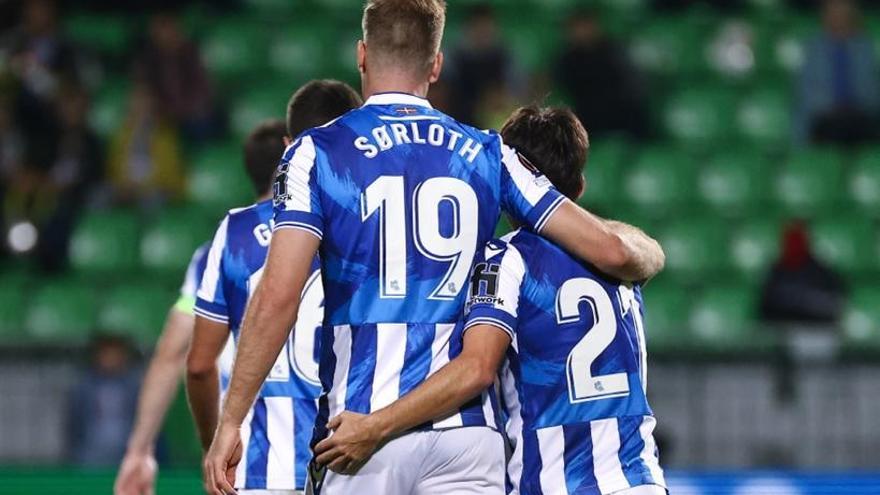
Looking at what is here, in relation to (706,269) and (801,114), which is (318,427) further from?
(801,114)

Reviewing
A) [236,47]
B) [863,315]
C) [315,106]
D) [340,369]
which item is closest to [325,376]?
[340,369]

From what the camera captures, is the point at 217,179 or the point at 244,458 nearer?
the point at 244,458

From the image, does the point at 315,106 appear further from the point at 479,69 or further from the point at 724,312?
the point at 479,69

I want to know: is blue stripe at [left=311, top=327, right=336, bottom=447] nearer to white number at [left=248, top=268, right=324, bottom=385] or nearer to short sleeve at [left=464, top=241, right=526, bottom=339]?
short sleeve at [left=464, top=241, right=526, bottom=339]

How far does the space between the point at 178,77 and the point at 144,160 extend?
2.28ft

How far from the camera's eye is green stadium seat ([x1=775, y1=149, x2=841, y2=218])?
1182 cm

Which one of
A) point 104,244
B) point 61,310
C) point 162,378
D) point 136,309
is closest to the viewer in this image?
point 162,378

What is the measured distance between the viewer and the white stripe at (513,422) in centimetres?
410

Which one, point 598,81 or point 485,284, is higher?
point 598,81

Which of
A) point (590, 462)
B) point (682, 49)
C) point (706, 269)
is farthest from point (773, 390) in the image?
point (590, 462)

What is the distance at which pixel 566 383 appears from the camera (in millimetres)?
4082

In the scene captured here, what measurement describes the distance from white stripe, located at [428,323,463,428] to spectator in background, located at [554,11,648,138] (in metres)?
8.08

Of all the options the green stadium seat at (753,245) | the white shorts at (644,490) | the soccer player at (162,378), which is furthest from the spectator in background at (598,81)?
the white shorts at (644,490)

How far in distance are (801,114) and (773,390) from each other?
348 cm
